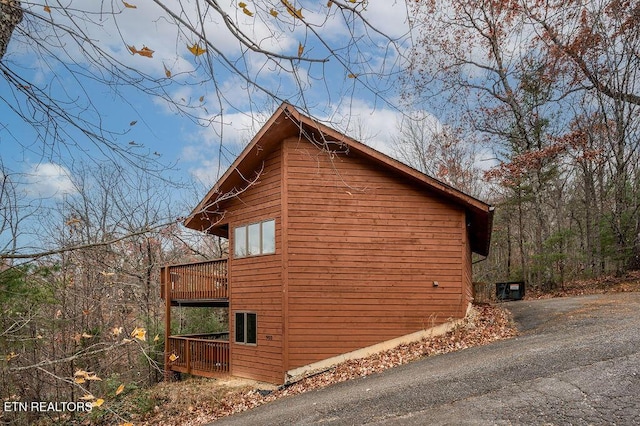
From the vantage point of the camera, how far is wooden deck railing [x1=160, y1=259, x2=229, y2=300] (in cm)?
1432

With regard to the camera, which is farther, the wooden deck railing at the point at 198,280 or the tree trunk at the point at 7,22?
the wooden deck railing at the point at 198,280

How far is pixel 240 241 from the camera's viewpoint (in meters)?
13.7

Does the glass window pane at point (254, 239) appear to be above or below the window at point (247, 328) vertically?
above

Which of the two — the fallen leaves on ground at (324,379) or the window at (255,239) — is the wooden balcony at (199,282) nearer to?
the window at (255,239)

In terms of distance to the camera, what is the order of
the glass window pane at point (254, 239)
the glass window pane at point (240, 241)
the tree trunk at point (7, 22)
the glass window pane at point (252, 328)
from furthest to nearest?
the glass window pane at point (240, 241) < the glass window pane at point (254, 239) < the glass window pane at point (252, 328) < the tree trunk at point (7, 22)

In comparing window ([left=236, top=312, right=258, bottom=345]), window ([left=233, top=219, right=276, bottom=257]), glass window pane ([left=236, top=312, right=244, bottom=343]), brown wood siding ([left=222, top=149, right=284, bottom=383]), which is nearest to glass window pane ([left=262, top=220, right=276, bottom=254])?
window ([left=233, top=219, right=276, bottom=257])

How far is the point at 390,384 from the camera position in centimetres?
837

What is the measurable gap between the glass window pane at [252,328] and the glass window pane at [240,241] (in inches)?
69.8

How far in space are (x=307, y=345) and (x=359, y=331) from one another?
Result: 4.38ft

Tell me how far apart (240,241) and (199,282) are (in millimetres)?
2351

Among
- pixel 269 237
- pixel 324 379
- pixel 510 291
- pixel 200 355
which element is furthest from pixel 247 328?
pixel 510 291

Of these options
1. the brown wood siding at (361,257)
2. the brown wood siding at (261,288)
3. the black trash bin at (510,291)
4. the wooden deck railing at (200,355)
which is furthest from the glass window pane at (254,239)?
the black trash bin at (510,291)

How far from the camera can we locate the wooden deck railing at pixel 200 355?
45.4 feet

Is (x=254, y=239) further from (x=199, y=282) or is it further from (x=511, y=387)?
(x=511, y=387)
